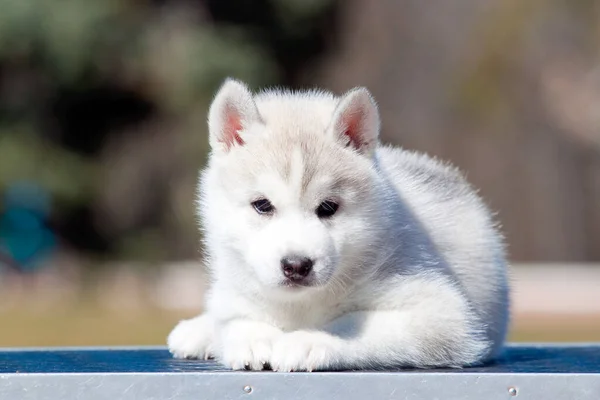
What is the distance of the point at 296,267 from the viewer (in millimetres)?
3947

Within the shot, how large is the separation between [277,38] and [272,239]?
17.5 m

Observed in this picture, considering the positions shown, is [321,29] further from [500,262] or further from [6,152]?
[500,262]

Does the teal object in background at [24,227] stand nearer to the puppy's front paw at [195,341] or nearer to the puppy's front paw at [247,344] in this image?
the puppy's front paw at [195,341]

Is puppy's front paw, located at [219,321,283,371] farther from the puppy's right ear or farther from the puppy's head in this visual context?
the puppy's right ear

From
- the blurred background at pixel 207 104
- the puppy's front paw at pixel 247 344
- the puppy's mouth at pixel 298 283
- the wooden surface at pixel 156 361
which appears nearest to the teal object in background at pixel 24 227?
the blurred background at pixel 207 104

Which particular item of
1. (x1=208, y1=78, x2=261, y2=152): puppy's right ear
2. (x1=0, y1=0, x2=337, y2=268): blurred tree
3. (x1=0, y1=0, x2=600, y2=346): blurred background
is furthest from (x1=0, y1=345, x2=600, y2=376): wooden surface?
(x1=0, y1=0, x2=337, y2=268): blurred tree

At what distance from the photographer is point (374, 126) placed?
4574 mm

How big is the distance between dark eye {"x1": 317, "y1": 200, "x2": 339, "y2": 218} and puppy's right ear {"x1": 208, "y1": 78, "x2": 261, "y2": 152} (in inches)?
21.6

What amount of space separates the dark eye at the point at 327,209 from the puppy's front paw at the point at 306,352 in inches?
19.3

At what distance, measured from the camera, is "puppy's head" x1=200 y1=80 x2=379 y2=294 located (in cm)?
404

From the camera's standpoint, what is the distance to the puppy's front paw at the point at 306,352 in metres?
3.90

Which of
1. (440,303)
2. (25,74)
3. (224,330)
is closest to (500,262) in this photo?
(440,303)

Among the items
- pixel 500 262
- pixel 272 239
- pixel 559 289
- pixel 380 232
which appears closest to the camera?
pixel 272 239
